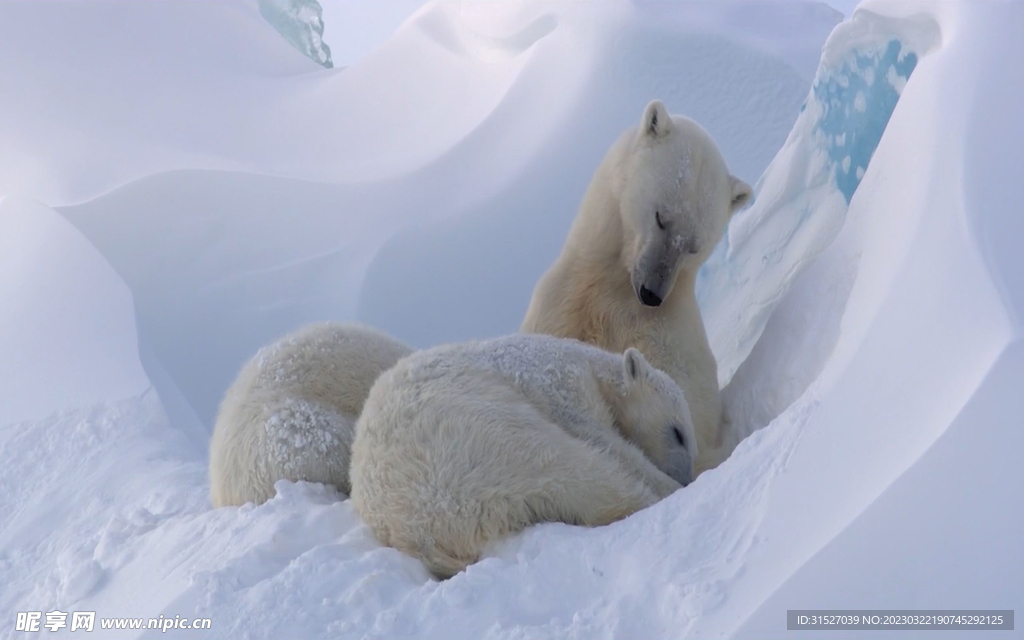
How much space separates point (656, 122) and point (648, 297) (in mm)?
705

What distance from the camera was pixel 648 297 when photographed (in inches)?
134

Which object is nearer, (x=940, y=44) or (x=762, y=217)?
(x=940, y=44)

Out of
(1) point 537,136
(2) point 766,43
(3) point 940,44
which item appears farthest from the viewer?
(2) point 766,43

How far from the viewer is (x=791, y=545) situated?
1.81m

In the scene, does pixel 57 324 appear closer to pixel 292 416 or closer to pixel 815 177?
pixel 292 416

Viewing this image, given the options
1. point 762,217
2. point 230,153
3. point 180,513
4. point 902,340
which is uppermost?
point 230,153

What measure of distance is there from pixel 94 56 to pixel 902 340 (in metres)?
7.31

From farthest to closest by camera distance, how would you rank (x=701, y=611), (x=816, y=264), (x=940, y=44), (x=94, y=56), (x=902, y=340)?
(x=94, y=56)
(x=816, y=264)
(x=940, y=44)
(x=902, y=340)
(x=701, y=611)

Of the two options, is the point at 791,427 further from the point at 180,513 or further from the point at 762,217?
the point at 762,217

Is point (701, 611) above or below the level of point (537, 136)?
below

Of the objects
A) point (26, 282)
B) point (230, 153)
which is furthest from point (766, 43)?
point (26, 282)

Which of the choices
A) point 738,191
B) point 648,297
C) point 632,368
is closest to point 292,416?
point 632,368

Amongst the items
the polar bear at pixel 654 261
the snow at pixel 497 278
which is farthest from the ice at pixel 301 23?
the polar bear at pixel 654 261

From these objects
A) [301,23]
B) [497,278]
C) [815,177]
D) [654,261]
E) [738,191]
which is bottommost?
[654,261]
